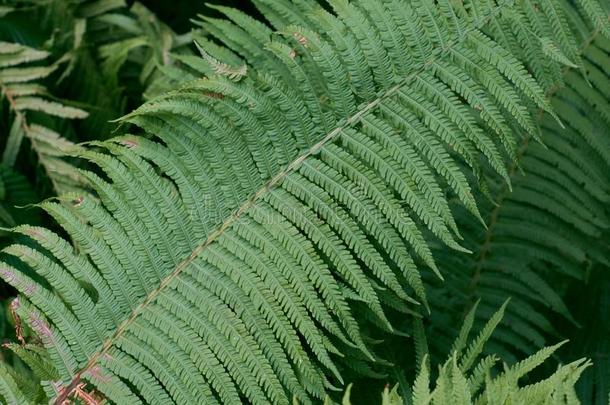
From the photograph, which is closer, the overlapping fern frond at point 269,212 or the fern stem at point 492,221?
the overlapping fern frond at point 269,212

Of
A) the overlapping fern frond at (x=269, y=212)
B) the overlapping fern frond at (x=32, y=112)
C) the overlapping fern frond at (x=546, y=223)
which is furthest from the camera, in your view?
the overlapping fern frond at (x=32, y=112)

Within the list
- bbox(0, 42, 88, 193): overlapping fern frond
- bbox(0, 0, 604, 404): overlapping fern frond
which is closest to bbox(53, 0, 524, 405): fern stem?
bbox(0, 0, 604, 404): overlapping fern frond

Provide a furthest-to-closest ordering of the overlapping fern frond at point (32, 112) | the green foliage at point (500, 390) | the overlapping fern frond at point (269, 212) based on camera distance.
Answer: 1. the overlapping fern frond at point (32, 112)
2. the overlapping fern frond at point (269, 212)
3. the green foliage at point (500, 390)

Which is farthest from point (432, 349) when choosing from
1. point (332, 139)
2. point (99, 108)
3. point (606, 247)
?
point (99, 108)

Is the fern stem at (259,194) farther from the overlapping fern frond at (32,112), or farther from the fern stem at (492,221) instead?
the overlapping fern frond at (32,112)

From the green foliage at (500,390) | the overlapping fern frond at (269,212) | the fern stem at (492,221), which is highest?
the fern stem at (492,221)

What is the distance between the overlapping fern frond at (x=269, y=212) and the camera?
4.63ft

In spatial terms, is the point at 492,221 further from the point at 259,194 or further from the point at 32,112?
the point at 32,112

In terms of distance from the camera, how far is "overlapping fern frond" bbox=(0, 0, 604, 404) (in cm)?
141

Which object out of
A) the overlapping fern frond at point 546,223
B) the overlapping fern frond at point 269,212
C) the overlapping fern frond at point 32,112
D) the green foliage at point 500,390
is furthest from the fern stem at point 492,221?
the overlapping fern frond at point 32,112

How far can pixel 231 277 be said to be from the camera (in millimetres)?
1438

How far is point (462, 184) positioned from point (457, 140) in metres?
0.08

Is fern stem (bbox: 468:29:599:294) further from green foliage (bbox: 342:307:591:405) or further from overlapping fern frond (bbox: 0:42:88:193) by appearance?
overlapping fern frond (bbox: 0:42:88:193)

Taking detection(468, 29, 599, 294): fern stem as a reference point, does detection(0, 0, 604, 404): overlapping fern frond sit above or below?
below
